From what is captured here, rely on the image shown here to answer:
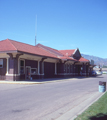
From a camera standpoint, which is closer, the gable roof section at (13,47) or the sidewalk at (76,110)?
the sidewalk at (76,110)

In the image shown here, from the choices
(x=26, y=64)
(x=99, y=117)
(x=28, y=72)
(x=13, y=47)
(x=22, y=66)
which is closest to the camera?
(x=99, y=117)

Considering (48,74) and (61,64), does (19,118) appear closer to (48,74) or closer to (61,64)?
(48,74)

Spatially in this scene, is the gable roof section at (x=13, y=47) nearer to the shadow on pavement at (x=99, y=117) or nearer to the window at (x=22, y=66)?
the window at (x=22, y=66)

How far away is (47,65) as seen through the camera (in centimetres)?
3291

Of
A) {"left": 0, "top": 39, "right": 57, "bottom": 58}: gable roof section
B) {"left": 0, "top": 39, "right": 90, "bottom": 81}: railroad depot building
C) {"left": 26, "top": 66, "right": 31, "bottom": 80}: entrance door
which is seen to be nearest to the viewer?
{"left": 0, "top": 39, "right": 57, "bottom": 58}: gable roof section

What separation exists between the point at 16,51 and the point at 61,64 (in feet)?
55.0

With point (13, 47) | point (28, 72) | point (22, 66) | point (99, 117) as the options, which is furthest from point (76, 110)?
point (28, 72)

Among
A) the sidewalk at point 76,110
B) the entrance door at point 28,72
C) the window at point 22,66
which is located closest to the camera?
the sidewalk at point 76,110

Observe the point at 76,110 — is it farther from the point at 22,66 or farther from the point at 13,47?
the point at 22,66

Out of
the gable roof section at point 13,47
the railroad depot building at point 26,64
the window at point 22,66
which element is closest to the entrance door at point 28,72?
the railroad depot building at point 26,64

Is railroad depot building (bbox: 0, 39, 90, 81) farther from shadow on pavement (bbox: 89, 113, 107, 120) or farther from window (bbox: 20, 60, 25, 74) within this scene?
shadow on pavement (bbox: 89, 113, 107, 120)

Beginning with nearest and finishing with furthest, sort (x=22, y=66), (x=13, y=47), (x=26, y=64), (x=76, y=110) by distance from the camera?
(x=76, y=110)
(x=13, y=47)
(x=22, y=66)
(x=26, y=64)

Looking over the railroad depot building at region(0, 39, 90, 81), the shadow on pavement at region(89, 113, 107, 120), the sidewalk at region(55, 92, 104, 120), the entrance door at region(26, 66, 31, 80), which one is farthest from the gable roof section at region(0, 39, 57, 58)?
the shadow on pavement at region(89, 113, 107, 120)

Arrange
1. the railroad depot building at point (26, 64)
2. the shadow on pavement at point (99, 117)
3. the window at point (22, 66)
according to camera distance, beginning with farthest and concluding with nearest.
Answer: the window at point (22, 66) → the railroad depot building at point (26, 64) → the shadow on pavement at point (99, 117)
